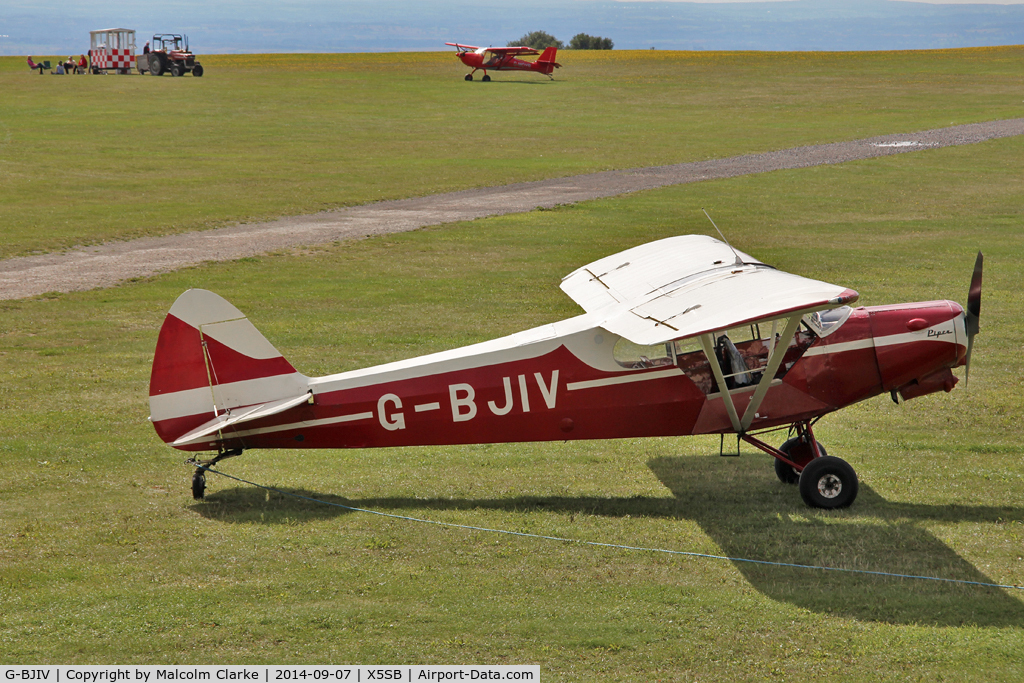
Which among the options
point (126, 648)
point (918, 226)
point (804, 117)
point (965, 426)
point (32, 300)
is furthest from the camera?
point (804, 117)

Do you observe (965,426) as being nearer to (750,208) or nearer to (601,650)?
(601,650)

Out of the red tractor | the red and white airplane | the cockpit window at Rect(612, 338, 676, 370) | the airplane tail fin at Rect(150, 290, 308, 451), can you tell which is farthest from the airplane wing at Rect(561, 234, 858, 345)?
the red tractor

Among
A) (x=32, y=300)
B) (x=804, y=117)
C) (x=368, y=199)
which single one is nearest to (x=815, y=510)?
(x=32, y=300)

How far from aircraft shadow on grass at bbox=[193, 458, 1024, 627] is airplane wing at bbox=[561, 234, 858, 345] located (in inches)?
87.2

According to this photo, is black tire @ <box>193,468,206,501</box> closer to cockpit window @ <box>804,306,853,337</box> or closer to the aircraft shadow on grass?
the aircraft shadow on grass

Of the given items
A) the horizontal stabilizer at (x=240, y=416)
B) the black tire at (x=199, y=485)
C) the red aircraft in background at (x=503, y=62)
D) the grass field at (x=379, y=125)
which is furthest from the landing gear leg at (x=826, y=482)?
the red aircraft in background at (x=503, y=62)

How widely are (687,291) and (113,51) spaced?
281 feet

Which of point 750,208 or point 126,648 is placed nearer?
point 126,648

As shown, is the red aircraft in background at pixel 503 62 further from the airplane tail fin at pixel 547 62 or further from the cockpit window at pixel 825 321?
the cockpit window at pixel 825 321

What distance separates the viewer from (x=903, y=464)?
37.2 feet

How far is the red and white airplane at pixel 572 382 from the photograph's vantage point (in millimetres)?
9664

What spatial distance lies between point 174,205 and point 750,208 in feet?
62.7

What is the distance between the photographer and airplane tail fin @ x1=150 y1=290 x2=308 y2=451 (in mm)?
9625

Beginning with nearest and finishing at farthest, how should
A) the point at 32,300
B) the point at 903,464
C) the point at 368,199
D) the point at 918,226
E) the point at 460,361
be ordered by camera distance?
the point at 460,361
the point at 903,464
the point at 32,300
the point at 918,226
the point at 368,199
